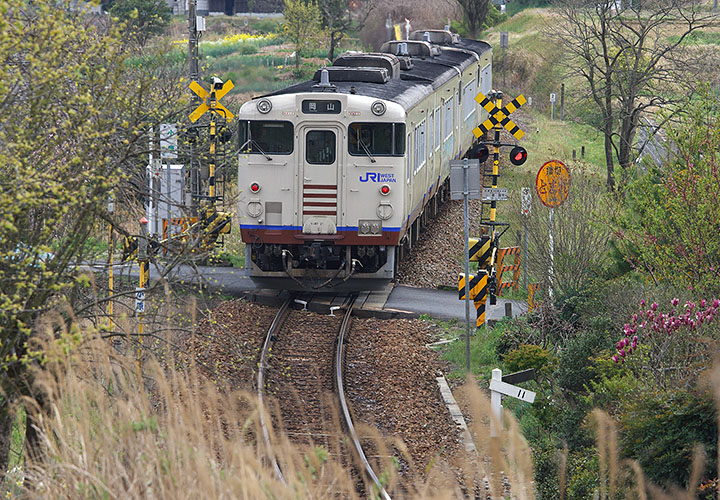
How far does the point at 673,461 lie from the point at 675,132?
626cm

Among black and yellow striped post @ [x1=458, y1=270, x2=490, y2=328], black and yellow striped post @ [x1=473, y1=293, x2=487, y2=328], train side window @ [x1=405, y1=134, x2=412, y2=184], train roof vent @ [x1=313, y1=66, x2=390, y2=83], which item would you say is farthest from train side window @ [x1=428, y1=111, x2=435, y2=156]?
black and yellow striped post @ [x1=473, y1=293, x2=487, y2=328]

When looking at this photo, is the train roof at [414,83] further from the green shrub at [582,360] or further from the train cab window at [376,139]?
the green shrub at [582,360]

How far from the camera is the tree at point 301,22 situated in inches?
1950

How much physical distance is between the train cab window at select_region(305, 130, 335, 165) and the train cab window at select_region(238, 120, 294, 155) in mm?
267

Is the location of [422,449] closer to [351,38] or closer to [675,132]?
[675,132]

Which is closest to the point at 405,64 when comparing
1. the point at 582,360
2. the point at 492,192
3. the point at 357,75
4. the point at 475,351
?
the point at 357,75

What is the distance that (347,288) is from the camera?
1606 centimetres

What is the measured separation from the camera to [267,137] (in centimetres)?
1503

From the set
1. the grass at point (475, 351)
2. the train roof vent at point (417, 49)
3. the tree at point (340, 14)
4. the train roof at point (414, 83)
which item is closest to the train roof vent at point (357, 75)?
the train roof at point (414, 83)

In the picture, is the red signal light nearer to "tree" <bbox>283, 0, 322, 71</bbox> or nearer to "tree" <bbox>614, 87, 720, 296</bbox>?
"tree" <bbox>614, 87, 720, 296</bbox>

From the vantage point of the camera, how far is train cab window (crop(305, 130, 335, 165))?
15016 mm

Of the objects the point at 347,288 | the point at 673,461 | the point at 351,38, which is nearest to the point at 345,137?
the point at 347,288

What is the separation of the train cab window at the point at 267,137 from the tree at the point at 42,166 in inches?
289

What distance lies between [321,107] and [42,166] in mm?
8219
